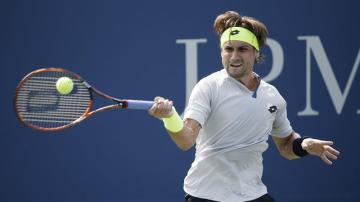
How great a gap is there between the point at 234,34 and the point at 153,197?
6.91 feet

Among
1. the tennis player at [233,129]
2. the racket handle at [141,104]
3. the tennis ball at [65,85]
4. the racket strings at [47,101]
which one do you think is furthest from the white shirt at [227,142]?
the racket strings at [47,101]

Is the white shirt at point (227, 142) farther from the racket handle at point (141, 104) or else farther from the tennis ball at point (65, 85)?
the tennis ball at point (65, 85)

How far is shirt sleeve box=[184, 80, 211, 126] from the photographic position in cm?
346

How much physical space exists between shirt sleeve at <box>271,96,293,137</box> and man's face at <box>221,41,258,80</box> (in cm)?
26

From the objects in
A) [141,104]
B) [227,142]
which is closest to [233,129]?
[227,142]

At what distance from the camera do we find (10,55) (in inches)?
219

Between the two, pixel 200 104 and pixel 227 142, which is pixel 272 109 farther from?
pixel 200 104

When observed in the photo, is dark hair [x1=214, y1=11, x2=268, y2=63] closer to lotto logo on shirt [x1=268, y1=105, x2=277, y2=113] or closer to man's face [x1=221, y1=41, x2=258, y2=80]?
man's face [x1=221, y1=41, x2=258, y2=80]

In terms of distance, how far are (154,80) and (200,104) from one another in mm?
2074

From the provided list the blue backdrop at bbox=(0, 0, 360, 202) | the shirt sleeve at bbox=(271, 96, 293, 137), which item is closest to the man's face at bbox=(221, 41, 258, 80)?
the shirt sleeve at bbox=(271, 96, 293, 137)

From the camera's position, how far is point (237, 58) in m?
3.68

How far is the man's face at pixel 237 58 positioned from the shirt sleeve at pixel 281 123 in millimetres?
261

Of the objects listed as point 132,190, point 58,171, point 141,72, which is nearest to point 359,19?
point 141,72

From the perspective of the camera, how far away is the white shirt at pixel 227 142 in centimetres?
359
